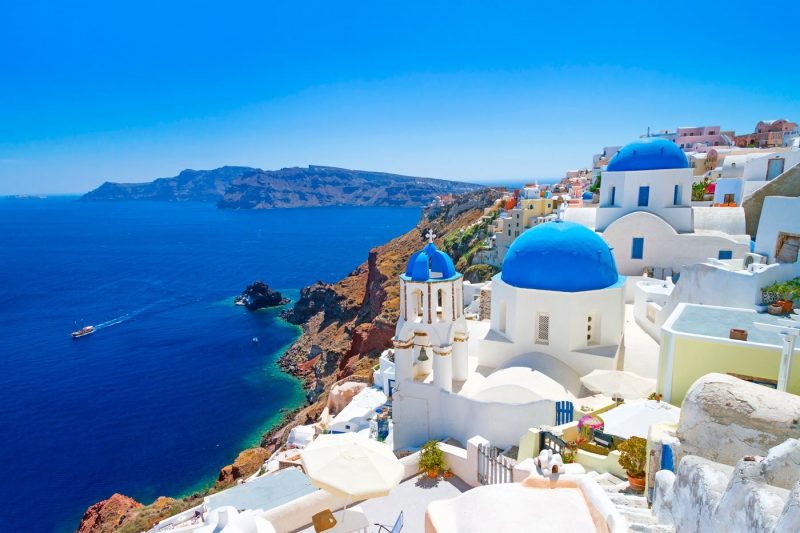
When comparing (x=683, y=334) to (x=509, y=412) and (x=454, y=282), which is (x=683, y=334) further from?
(x=454, y=282)

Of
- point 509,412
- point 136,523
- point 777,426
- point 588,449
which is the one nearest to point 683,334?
point 588,449

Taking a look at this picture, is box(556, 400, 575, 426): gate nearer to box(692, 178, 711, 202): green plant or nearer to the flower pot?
the flower pot

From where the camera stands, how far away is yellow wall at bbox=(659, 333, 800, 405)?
436 inches

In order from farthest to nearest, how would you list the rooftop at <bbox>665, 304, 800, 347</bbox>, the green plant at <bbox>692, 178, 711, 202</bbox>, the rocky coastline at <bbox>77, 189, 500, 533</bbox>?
1. the green plant at <bbox>692, 178, 711, 202</bbox>
2. the rocky coastline at <bbox>77, 189, 500, 533</bbox>
3. the rooftop at <bbox>665, 304, 800, 347</bbox>

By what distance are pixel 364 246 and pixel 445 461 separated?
417 feet

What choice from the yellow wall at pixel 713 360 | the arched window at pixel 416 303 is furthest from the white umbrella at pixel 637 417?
the arched window at pixel 416 303

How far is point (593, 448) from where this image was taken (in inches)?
404

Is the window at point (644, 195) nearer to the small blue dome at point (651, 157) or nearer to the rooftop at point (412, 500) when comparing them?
the small blue dome at point (651, 157)

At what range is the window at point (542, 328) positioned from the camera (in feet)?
54.4

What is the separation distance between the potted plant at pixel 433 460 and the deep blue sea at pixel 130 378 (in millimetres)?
28044

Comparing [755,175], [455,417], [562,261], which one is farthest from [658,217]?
[455,417]

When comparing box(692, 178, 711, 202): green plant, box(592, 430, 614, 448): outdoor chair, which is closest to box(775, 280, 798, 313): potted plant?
box(592, 430, 614, 448): outdoor chair

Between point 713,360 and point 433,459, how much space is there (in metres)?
7.23

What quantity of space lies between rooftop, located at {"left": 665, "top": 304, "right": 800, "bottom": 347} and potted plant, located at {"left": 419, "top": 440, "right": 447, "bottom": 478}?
685 centimetres
